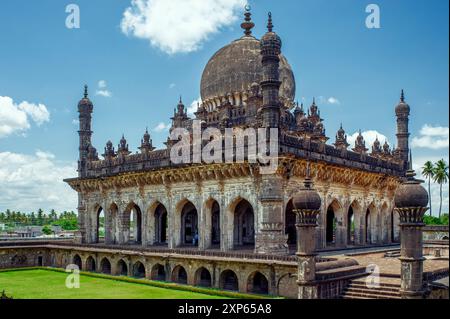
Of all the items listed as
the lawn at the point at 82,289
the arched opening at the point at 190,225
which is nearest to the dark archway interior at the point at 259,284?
the lawn at the point at 82,289

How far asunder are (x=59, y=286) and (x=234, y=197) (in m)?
7.98

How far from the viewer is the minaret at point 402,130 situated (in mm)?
29391

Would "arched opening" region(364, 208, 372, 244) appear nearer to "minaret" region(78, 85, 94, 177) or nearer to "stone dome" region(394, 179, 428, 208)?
"stone dome" region(394, 179, 428, 208)

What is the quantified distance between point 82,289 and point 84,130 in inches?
472

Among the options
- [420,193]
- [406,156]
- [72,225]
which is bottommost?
[72,225]

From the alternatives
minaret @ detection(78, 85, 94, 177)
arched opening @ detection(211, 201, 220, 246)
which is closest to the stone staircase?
arched opening @ detection(211, 201, 220, 246)

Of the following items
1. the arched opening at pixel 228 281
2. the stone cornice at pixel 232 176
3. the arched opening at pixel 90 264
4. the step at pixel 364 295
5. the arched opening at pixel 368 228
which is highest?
the stone cornice at pixel 232 176

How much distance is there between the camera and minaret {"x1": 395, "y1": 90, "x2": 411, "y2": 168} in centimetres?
2939

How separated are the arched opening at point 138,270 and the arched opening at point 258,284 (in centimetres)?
601

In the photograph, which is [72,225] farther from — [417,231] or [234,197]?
[417,231]

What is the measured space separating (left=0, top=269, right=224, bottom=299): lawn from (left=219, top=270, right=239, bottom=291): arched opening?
127cm

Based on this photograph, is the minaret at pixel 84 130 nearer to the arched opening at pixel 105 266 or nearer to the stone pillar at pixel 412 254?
the arched opening at pixel 105 266
